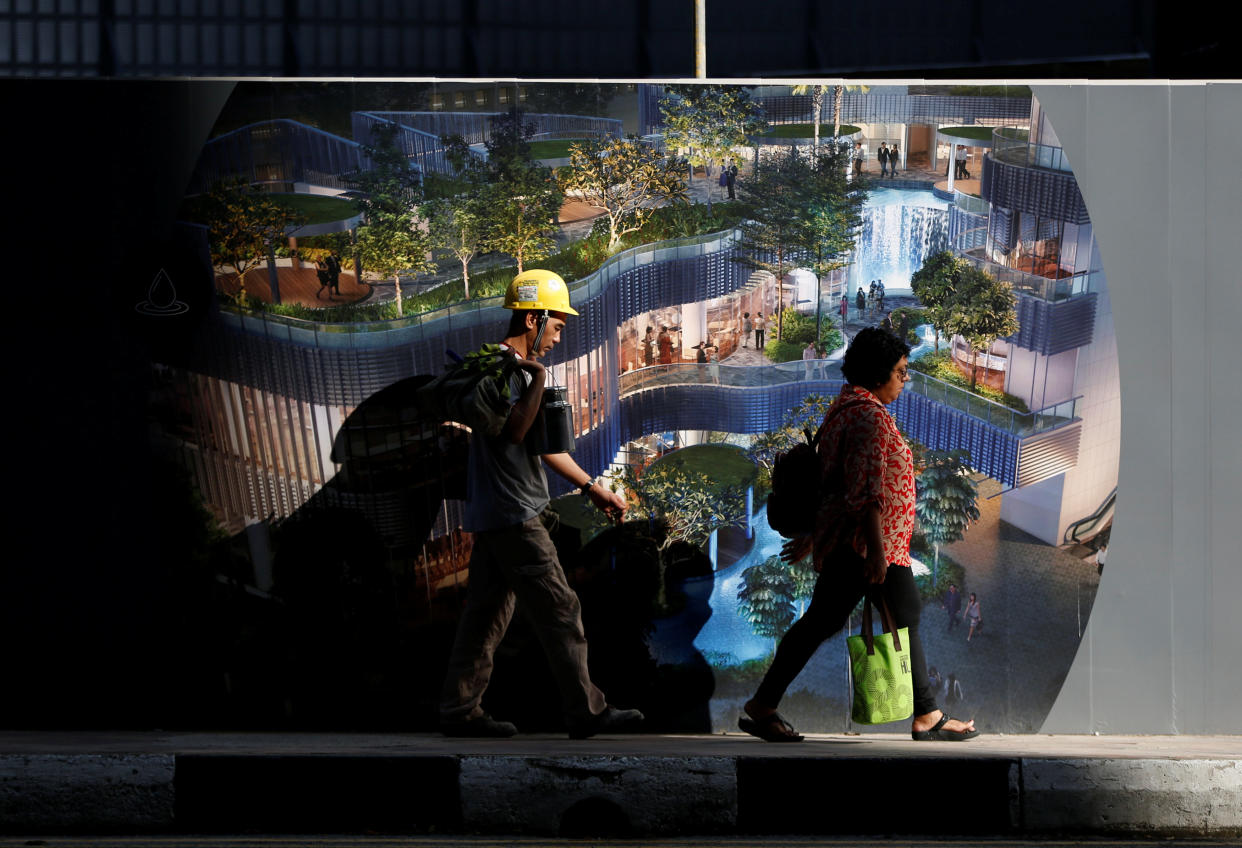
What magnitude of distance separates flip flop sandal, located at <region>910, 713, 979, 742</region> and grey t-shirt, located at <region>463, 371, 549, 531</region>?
1.68 m

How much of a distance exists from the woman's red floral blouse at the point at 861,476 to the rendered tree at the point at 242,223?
221cm

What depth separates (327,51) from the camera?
8.56 meters

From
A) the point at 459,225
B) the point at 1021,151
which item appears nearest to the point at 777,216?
the point at 1021,151

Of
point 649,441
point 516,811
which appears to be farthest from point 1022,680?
point 516,811

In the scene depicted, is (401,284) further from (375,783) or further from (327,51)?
(327,51)

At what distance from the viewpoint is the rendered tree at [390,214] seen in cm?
498

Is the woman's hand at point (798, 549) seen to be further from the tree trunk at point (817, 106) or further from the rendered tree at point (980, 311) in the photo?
the tree trunk at point (817, 106)

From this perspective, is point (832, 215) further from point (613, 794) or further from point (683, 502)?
point (613, 794)

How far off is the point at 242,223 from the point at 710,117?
73.4 inches

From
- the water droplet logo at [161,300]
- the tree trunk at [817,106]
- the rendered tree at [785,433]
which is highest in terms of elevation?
the tree trunk at [817,106]

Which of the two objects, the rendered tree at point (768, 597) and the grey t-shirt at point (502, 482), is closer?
the grey t-shirt at point (502, 482)

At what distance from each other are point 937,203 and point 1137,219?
0.79 metres

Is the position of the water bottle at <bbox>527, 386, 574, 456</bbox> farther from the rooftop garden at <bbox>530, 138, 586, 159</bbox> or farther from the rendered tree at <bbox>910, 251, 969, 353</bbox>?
the rendered tree at <bbox>910, 251, 969, 353</bbox>

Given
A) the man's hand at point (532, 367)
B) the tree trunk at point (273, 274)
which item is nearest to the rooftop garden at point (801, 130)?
the man's hand at point (532, 367)
